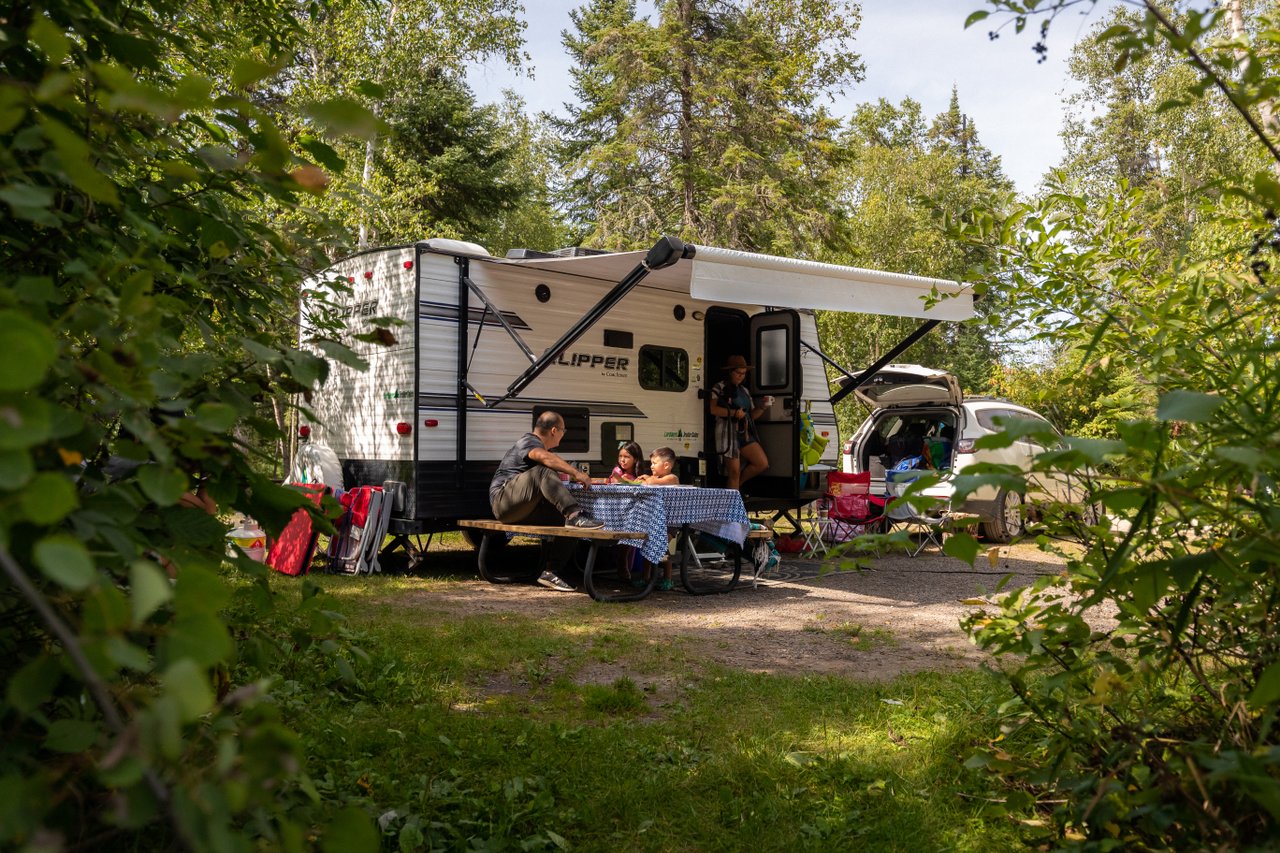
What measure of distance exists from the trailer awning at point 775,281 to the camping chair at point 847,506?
6.03 feet

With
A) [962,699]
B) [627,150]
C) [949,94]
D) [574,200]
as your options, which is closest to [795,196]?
[627,150]

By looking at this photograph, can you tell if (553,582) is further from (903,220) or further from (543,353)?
(903,220)

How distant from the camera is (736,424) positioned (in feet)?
31.6

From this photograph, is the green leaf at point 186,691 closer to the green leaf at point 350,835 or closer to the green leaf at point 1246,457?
the green leaf at point 350,835

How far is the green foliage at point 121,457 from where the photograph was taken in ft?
2.56

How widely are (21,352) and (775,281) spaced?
23.7 feet

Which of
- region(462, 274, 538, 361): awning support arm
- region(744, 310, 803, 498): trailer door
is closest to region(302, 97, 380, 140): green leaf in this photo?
region(462, 274, 538, 361): awning support arm

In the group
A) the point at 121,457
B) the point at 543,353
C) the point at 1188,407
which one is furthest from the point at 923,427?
the point at 121,457

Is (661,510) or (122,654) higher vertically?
(122,654)

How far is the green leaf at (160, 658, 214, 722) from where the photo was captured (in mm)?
722

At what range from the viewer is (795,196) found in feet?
61.1

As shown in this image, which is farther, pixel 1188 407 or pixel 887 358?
pixel 887 358

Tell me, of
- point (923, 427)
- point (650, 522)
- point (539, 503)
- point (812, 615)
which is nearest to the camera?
point (812, 615)

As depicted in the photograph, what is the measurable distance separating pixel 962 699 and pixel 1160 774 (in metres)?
2.43
